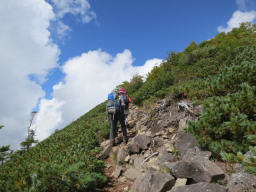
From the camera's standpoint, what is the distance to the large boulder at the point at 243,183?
2270mm

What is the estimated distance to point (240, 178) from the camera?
7.94 feet

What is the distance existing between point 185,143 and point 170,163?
3.10 ft

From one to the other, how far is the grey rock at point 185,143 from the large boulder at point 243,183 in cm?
165

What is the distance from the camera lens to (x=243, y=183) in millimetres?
2332

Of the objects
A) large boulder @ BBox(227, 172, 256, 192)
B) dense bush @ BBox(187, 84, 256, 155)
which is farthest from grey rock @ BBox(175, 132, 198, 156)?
large boulder @ BBox(227, 172, 256, 192)

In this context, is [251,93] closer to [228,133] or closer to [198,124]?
[228,133]

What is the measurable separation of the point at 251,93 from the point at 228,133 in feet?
3.55

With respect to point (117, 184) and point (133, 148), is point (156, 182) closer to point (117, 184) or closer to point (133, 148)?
point (117, 184)

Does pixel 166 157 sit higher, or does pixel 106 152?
pixel 106 152

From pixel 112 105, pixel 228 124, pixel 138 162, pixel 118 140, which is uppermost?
pixel 112 105

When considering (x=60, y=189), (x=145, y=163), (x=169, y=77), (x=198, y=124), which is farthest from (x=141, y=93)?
(x=60, y=189)

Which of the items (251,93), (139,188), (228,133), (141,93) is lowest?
(139,188)

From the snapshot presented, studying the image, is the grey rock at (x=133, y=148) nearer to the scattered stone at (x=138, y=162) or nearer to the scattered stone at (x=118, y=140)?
the scattered stone at (x=138, y=162)

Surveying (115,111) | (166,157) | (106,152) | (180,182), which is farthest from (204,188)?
(115,111)
